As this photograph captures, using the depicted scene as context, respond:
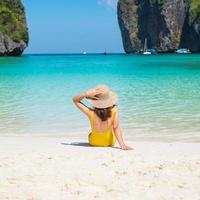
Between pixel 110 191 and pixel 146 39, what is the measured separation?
608 ft

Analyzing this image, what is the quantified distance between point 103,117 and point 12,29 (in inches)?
4828

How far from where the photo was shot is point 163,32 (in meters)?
176

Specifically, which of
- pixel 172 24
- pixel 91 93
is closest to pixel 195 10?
pixel 172 24

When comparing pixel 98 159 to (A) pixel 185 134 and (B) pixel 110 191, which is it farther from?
(A) pixel 185 134

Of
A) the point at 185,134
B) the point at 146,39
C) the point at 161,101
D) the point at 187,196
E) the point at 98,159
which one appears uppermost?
the point at 187,196

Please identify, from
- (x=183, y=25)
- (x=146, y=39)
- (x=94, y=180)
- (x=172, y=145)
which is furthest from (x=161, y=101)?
(x=146, y=39)

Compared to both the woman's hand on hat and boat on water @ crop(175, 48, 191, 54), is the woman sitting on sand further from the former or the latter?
boat on water @ crop(175, 48, 191, 54)

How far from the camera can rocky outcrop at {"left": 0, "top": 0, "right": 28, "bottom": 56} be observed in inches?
4840

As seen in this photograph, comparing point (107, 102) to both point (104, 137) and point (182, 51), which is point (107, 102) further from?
point (182, 51)

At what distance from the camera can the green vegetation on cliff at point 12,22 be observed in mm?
126338

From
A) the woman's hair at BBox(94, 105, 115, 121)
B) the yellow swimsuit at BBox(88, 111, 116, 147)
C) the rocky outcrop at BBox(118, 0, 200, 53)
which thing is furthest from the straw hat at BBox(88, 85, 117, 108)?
the rocky outcrop at BBox(118, 0, 200, 53)

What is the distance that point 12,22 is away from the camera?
424 feet

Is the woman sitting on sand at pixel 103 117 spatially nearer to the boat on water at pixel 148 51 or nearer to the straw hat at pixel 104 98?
the straw hat at pixel 104 98

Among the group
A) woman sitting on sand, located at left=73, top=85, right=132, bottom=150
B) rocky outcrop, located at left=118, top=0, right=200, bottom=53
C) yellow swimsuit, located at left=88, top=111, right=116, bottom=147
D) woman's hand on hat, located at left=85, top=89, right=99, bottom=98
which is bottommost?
rocky outcrop, located at left=118, top=0, right=200, bottom=53
